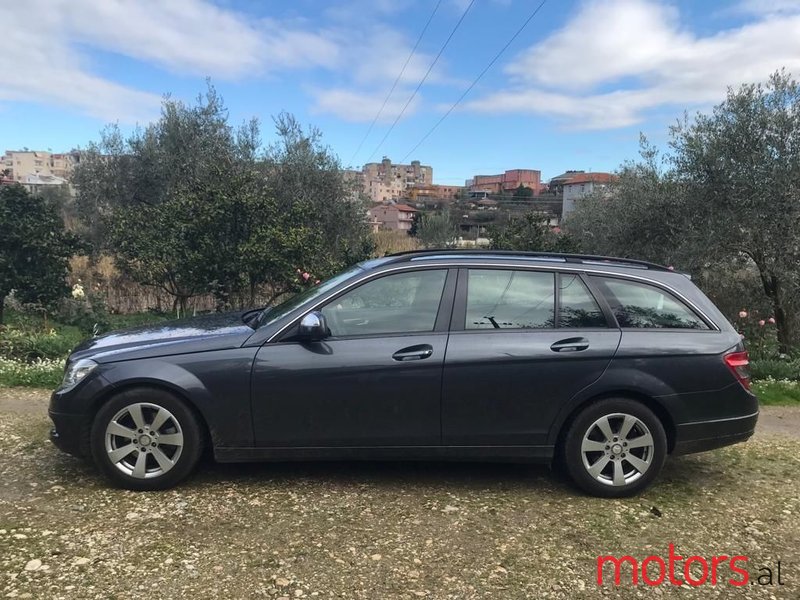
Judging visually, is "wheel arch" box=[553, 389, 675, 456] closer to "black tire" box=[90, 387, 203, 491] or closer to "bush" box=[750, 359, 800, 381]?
"black tire" box=[90, 387, 203, 491]

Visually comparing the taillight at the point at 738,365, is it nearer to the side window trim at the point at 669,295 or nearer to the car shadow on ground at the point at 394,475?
the side window trim at the point at 669,295

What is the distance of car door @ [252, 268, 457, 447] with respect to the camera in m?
3.79

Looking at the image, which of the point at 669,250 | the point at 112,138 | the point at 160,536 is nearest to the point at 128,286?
the point at 112,138

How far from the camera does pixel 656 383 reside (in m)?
3.91

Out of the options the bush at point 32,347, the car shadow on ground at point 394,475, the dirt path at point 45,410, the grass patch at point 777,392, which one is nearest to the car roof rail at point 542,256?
the car shadow on ground at point 394,475

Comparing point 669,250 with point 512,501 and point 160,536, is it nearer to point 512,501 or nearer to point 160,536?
point 512,501

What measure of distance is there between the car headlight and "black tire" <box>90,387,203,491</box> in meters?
0.24

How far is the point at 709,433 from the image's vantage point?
4.00m

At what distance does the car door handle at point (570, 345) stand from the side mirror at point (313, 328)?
4.78 ft

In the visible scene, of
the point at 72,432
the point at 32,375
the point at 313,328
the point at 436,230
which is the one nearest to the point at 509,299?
the point at 313,328

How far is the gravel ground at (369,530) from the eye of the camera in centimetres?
296

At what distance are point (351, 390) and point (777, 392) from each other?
5.73 m

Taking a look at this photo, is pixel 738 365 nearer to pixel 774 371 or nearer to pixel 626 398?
pixel 626 398

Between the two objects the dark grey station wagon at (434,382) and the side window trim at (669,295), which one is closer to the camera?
the dark grey station wagon at (434,382)
